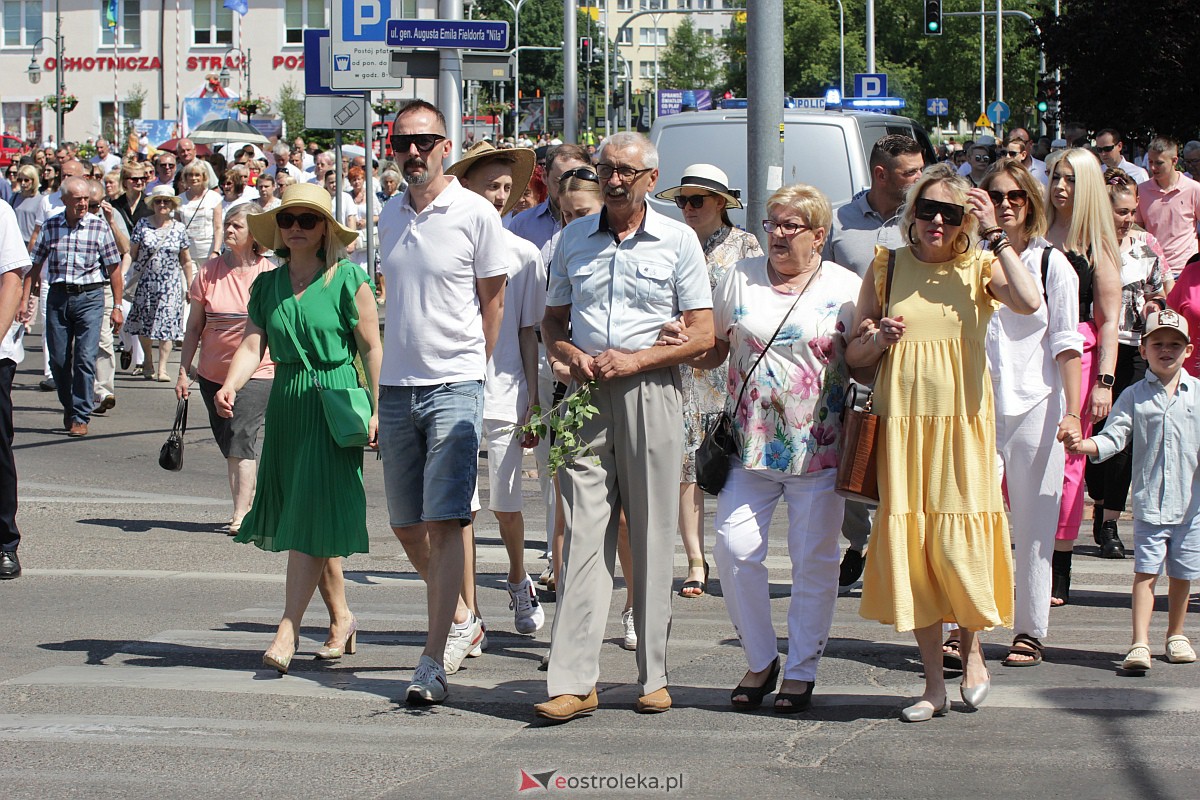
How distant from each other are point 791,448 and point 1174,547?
80.5 inches

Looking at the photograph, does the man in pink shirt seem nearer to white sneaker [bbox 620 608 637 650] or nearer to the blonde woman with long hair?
the blonde woman with long hair

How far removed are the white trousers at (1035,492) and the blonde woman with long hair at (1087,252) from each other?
0.60 metres

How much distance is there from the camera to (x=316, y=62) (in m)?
16.2

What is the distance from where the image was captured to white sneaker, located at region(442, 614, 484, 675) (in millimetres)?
6639

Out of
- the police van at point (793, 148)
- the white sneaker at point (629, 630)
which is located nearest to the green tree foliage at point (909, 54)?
the police van at point (793, 148)

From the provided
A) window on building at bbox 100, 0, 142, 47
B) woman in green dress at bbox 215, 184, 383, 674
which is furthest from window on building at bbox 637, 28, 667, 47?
woman in green dress at bbox 215, 184, 383, 674

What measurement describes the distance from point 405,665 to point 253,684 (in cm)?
67

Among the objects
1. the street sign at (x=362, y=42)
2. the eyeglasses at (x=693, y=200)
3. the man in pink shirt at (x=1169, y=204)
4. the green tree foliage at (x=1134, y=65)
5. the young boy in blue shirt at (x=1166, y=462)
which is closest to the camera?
the young boy in blue shirt at (x=1166, y=462)

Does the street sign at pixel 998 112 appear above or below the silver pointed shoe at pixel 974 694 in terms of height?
above

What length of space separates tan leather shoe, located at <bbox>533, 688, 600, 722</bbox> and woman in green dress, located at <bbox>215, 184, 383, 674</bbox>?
1197mm

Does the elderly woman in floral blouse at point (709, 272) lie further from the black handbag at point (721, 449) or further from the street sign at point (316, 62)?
the street sign at point (316, 62)

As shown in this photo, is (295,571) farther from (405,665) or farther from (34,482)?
(34,482)

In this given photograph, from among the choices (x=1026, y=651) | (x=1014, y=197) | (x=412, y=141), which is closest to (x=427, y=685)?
(x=412, y=141)

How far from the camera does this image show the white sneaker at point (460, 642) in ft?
21.8
